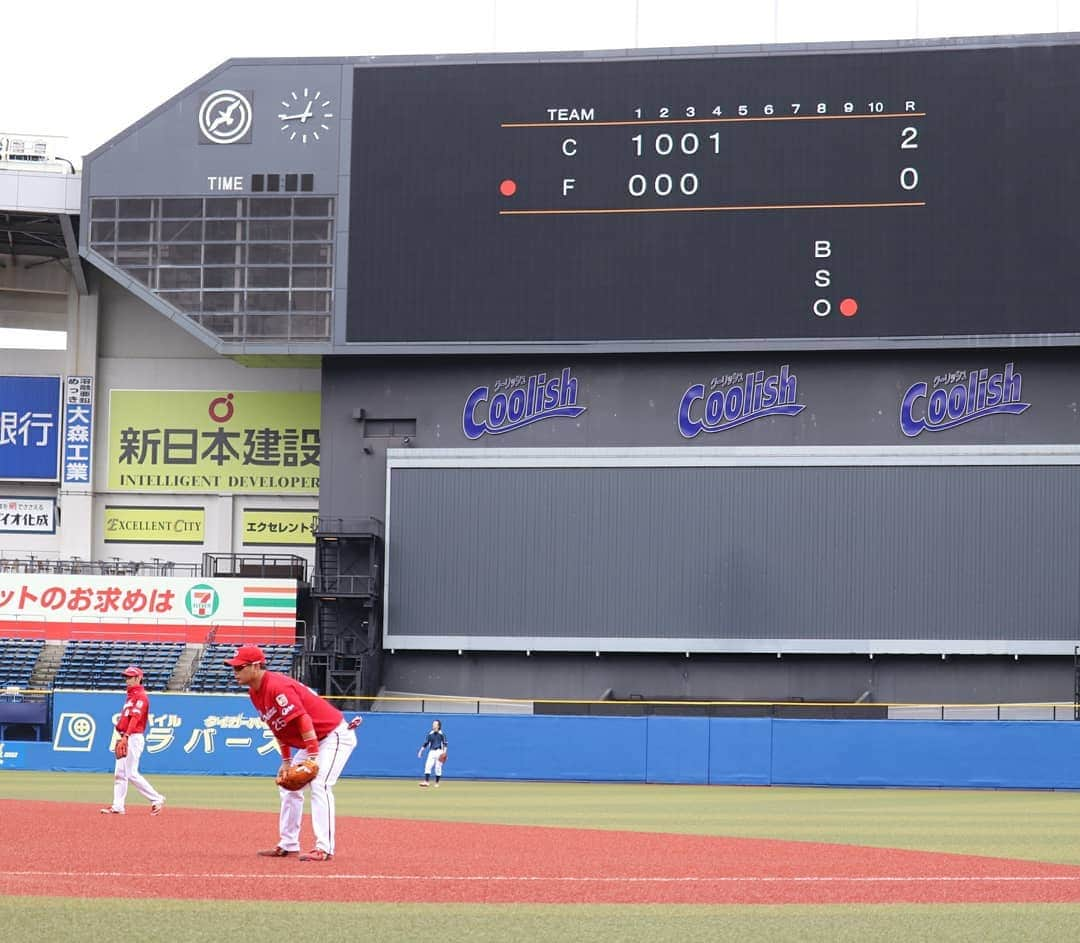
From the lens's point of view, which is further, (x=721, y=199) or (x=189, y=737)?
(x=721, y=199)

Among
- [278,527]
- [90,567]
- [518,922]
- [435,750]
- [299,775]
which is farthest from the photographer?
[278,527]

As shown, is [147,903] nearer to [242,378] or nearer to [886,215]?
[886,215]

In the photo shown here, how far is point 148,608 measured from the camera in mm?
42000

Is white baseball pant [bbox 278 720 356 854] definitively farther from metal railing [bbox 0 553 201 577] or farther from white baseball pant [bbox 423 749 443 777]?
metal railing [bbox 0 553 201 577]

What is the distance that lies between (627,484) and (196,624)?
11.8 m

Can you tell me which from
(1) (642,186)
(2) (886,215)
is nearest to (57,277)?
(1) (642,186)

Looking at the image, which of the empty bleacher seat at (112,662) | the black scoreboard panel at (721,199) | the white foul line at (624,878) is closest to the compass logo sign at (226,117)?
the black scoreboard panel at (721,199)

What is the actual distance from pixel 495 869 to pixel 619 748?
20240mm

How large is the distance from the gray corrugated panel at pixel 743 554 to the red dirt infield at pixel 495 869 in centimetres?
2362

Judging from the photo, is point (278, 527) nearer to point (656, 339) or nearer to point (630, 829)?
point (656, 339)

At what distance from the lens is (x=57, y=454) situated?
4638 centimetres

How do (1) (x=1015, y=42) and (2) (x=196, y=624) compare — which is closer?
(1) (x=1015, y=42)

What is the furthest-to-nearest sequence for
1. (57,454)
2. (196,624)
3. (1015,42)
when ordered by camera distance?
(57,454), (196,624), (1015,42)

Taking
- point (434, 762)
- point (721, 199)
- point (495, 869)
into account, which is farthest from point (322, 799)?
point (721, 199)
